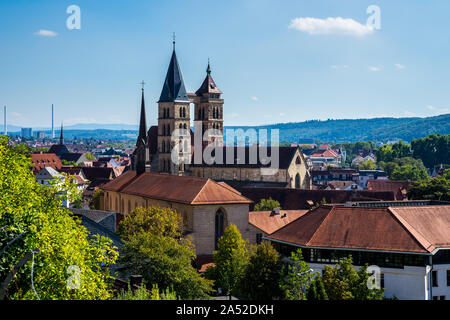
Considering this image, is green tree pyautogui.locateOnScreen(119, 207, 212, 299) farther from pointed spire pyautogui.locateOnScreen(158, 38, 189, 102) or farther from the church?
pointed spire pyautogui.locateOnScreen(158, 38, 189, 102)

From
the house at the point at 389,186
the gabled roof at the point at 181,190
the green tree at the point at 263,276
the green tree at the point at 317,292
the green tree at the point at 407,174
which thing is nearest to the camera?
the green tree at the point at 317,292

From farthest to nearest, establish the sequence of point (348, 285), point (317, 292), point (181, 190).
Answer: point (181, 190)
point (348, 285)
point (317, 292)

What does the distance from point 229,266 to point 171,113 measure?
69.1 metres

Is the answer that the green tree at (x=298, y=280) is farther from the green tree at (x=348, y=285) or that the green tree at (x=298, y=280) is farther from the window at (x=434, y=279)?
the window at (x=434, y=279)

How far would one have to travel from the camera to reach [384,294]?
39562 mm

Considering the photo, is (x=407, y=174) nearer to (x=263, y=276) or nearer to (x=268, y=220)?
(x=268, y=220)

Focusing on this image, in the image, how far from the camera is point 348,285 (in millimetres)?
36125

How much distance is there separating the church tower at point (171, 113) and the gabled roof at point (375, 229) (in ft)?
222

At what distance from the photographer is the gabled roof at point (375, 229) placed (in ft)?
133

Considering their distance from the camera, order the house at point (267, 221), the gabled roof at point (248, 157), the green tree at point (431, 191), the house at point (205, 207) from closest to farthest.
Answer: the house at point (205, 207), the house at point (267, 221), the green tree at point (431, 191), the gabled roof at point (248, 157)

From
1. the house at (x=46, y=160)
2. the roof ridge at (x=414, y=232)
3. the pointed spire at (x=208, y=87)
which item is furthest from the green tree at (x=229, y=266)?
the house at (x=46, y=160)

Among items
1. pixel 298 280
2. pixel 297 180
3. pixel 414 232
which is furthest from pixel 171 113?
pixel 298 280

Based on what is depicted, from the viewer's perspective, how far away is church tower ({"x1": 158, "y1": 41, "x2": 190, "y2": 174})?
111938 millimetres
